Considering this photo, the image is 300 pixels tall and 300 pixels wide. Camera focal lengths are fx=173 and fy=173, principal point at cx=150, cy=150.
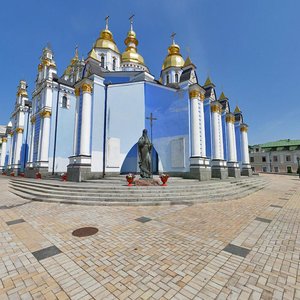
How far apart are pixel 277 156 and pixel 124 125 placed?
52.9 m

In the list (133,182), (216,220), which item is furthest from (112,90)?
(216,220)

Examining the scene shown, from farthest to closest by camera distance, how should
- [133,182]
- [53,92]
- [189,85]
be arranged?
[53,92] < [189,85] < [133,182]

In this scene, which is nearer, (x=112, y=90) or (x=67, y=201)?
(x=67, y=201)

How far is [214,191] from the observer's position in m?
9.97

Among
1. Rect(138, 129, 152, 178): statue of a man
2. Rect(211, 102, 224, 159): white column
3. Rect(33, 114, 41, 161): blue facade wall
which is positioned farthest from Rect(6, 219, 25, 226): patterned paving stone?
Rect(33, 114, 41, 161): blue facade wall

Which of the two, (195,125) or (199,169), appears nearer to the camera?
(199,169)

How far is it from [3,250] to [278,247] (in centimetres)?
622

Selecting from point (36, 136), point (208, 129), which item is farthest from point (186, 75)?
point (36, 136)

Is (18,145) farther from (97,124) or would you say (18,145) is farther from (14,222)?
(14,222)

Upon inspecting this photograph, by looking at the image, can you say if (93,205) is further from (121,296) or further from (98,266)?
(121,296)

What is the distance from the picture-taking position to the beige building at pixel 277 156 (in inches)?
1913

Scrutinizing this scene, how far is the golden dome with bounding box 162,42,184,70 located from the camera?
29344 mm

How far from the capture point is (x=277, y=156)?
51281 mm

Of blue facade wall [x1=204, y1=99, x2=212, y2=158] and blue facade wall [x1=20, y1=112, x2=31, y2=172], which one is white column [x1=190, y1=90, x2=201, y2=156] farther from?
blue facade wall [x1=20, y1=112, x2=31, y2=172]
